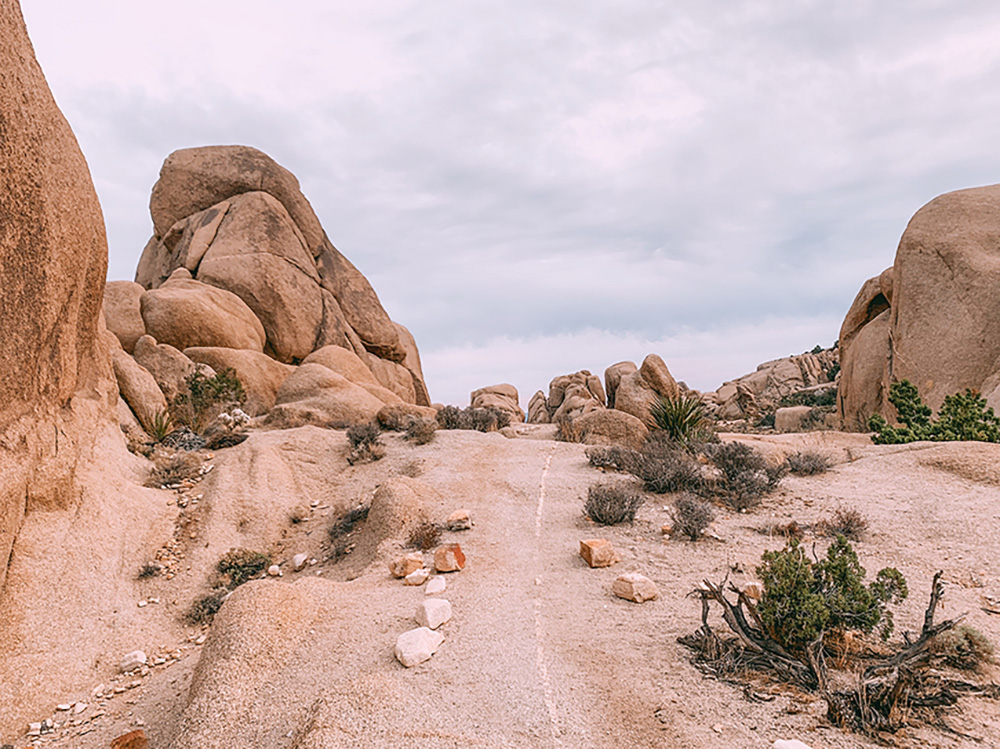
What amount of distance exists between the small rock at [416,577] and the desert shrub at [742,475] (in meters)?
5.03

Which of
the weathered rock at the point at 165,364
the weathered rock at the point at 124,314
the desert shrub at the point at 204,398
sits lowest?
the desert shrub at the point at 204,398

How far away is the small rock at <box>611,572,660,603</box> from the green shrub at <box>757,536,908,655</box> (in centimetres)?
135

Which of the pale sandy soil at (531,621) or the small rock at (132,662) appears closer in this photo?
the pale sandy soil at (531,621)

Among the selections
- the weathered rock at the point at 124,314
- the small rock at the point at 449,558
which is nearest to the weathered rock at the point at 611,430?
the small rock at the point at 449,558

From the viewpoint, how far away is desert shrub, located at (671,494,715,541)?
765cm

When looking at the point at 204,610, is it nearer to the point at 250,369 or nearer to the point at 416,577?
the point at 416,577

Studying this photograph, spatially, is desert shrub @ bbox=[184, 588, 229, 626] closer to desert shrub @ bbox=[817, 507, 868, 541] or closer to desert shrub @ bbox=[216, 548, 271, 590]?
desert shrub @ bbox=[216, 548, 271, 590]

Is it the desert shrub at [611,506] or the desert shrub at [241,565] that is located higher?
the desert shrub at [611,506]

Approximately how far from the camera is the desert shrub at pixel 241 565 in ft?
27.0

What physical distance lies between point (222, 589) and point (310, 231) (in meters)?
23.5

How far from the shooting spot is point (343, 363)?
2288 cm

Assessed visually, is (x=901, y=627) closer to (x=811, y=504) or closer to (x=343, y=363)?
(x=811, y=504)

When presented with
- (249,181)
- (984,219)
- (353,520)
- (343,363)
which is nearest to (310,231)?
(249,181)

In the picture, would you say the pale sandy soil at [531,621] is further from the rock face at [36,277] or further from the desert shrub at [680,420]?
the desert shrub at [680,420]
